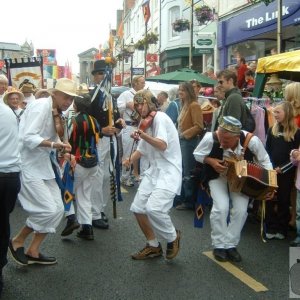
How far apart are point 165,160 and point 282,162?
1.75 metres

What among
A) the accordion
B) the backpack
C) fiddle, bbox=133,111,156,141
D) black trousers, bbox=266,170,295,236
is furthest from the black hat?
black trousers, bbox=266,170,295,236

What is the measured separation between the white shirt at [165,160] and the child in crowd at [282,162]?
152cm

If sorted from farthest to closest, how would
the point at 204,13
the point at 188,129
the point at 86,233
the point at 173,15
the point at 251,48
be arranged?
the point at 173,15
the point at 204,13
the point at 251,48
the point at 188,129
the point at 86,233

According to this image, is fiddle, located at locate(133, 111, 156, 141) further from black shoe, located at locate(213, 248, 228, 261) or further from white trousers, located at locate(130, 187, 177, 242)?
black shoe, located at locate(213, 248, 228, 261)

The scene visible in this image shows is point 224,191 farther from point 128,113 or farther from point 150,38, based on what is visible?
point 150,38

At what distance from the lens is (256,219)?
7.21 m

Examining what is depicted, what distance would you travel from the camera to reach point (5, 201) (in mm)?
4125

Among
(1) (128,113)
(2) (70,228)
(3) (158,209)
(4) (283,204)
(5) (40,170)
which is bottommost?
(2) (70,228)

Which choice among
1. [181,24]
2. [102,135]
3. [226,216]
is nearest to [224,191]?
[226,216]

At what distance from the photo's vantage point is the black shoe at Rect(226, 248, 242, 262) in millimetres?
5336

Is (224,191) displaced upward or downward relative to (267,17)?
downward

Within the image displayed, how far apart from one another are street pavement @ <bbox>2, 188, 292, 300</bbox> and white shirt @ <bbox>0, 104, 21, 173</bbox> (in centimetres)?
115

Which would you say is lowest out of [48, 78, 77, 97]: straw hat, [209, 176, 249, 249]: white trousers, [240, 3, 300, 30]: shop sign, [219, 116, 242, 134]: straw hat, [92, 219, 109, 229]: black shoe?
[92, 219, 109, 229]: black shoe

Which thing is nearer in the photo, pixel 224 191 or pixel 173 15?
pixel 224 191
